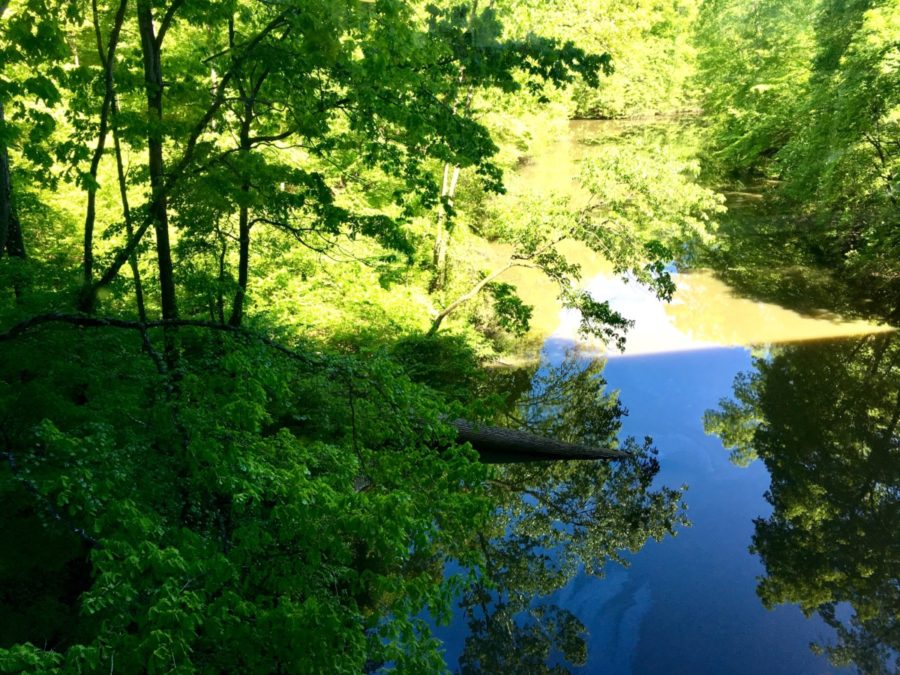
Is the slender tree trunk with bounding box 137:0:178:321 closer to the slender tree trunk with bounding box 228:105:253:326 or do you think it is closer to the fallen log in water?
the slender tree trunk with bounding box 228:105:253:326

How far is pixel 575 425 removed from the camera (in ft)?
42.8

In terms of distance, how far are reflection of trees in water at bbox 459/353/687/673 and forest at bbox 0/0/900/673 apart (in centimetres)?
5

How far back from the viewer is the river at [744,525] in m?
7.76

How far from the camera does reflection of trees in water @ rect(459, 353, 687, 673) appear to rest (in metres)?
7.70

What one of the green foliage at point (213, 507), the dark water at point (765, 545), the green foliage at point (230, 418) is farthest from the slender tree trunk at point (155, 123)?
the dark water at point (765, 545)

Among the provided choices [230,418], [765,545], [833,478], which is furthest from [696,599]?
[230,418]

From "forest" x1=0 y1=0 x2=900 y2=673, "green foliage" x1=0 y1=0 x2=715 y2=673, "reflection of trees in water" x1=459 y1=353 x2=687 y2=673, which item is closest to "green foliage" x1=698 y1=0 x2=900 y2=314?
"forest" x1=0 y1=0 x2=900 y2=673

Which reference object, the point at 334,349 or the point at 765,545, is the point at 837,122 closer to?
the point at 765,545

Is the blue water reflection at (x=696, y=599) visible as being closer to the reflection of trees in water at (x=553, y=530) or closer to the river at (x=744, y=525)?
the river at (x=744, y=525)

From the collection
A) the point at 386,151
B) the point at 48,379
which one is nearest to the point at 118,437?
the point at 48,379

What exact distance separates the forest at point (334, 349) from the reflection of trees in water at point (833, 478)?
7 cm

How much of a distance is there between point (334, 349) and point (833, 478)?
30.5 ft

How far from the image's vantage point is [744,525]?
10.2m

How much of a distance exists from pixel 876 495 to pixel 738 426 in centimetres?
280
